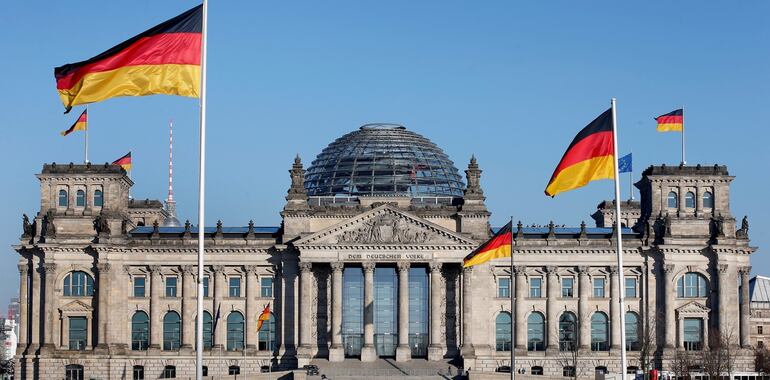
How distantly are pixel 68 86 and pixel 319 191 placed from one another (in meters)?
88.9

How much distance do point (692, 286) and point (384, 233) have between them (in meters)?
30.2

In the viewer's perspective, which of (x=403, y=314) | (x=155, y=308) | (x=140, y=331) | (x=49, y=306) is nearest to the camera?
(x=403, y=314)

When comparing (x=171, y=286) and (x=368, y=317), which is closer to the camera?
(x=368, y=317)

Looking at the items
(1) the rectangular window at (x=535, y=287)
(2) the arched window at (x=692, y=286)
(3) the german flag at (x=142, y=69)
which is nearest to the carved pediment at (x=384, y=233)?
(1) the rectangular window at (x=535, y=287)

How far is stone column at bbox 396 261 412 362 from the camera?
131375 mm

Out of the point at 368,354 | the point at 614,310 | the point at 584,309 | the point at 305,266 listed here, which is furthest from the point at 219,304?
the point at 614,310

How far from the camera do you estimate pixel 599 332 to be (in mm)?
137125

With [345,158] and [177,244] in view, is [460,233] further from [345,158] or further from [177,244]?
[177,244]

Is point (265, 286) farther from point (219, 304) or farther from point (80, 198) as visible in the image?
point (80, 198)

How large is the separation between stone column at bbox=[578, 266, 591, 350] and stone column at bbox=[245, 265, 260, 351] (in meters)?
30.6

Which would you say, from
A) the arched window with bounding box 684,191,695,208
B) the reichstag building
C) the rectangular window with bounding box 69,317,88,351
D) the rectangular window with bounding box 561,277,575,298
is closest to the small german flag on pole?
the reichstag building

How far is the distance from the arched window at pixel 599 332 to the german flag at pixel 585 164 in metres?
70.3

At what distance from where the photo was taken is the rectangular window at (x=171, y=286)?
136625mm

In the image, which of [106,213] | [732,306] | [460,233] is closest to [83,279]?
[106,213]
